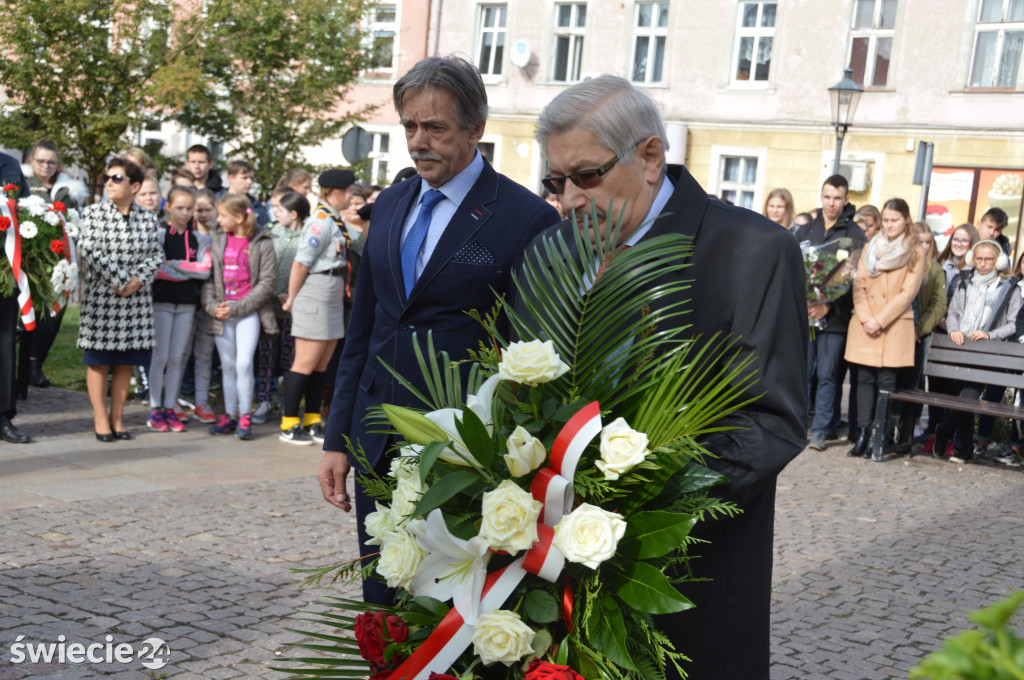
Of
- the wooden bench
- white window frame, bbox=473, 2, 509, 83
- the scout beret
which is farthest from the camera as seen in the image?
white window frame, bbox=473, 2, 509, 83

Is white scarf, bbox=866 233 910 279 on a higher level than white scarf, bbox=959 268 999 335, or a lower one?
higher

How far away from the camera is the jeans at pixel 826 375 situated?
1046cm

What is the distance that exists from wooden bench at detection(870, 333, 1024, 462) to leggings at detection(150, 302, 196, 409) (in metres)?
6.22

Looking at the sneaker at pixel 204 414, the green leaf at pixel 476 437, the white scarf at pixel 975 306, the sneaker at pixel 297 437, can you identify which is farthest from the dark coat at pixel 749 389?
the white scarf at pixel 975 306

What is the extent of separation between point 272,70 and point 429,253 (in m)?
16.0

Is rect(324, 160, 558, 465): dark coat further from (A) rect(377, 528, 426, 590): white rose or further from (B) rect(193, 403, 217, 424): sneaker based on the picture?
(B) rect(193, 403, 217, 424): sneaker

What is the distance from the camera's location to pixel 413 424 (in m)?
1.97

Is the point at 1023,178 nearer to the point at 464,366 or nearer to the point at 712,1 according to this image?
the point at 712,1

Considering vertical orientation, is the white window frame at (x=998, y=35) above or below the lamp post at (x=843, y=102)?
above

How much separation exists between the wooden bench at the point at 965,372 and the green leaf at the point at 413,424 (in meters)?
8.71

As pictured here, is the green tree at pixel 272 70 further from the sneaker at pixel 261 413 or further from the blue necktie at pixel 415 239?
the blue necktie at pixel 415 239

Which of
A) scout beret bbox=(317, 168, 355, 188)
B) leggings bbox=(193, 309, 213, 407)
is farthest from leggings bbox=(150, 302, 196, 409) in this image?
scout beret bbox=(317, 168, 355, 188)

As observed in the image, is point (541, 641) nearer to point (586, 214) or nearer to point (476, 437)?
point (476, 437)

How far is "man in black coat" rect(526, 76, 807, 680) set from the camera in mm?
2102
